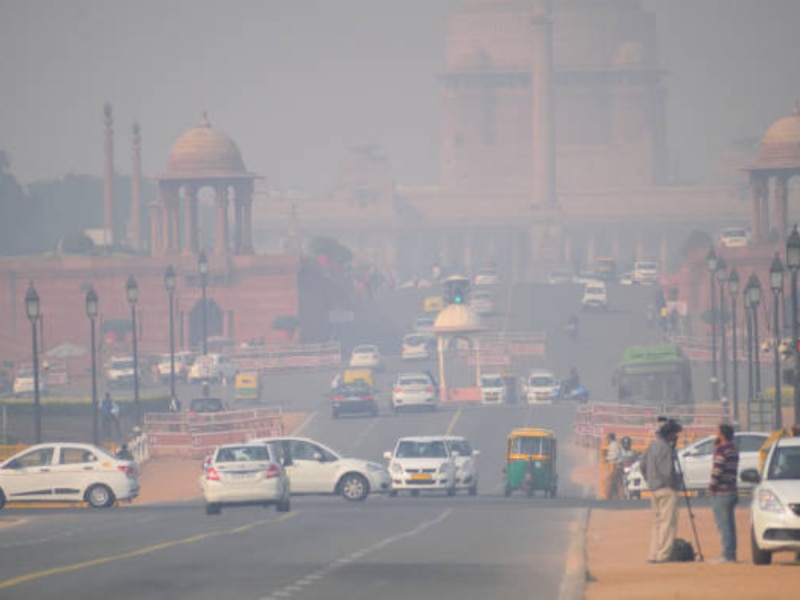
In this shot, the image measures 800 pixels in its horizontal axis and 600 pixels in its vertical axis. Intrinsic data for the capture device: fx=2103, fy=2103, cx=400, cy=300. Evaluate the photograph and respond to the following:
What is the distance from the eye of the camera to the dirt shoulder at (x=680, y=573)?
21516 mm

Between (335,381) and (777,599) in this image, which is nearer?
(777,599)

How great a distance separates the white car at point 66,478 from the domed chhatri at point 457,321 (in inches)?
2176

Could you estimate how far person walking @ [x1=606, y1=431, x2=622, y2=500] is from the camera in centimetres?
4556

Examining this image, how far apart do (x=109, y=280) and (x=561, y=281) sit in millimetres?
39798

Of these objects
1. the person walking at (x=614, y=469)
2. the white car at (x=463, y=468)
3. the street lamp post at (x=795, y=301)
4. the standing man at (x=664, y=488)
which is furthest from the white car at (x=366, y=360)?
the standing man at (x=664, y=488)

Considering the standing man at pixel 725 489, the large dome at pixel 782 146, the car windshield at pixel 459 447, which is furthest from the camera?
the large dome at pixel 782 146

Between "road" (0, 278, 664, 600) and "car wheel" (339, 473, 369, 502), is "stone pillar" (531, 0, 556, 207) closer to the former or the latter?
"road" (0, 278, 664, 600)

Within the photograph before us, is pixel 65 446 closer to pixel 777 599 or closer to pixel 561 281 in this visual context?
pixel 777 599

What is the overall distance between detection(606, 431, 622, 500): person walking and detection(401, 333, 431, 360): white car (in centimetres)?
5868

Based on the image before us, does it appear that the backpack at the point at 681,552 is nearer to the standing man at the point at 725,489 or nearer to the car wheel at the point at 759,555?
the standing man at the point at 725,489

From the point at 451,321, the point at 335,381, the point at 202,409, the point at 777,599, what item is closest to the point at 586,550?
the point at 777,599

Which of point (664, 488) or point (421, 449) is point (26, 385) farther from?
point (664, 488)

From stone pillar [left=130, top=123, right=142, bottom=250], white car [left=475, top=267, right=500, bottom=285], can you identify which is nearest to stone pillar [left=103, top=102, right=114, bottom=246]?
stone pillar [left=130, top=123, right=142, bottom=250]

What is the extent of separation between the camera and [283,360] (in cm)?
10394
